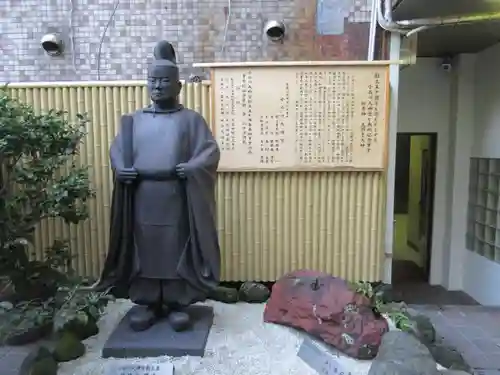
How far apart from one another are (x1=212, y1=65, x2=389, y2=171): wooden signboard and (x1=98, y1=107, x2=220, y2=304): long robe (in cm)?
135

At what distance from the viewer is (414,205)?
8.50 m

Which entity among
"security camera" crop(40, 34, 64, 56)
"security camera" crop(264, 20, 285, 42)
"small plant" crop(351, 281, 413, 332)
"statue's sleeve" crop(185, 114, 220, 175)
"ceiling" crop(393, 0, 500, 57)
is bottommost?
"small plant" crop(351, 281, 413, 332)

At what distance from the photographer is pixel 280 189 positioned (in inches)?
202

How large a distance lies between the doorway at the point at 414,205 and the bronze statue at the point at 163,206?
15.7 ft

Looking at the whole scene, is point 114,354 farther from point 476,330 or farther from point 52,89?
point 476,330

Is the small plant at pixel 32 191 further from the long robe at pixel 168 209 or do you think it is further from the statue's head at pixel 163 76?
the statue's head at pixel 163 76

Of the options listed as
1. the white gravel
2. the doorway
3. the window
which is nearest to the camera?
the white gravel

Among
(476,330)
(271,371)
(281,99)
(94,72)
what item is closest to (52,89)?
(94,72)

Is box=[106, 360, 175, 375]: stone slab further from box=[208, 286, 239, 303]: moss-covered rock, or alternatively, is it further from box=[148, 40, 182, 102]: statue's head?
box=[148, 40, 182, 102]: statue's head

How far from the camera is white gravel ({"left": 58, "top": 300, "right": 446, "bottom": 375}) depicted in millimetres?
3234

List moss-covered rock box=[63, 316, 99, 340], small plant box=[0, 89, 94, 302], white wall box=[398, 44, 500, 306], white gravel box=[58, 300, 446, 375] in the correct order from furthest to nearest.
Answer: white wall box=[398, 44, 500, 306]
small plant box=[0, 89, 94, 302]
moss-covered rock box=[63, 316, 99, 340]
white gravel box=[58, 300, 446, 375]

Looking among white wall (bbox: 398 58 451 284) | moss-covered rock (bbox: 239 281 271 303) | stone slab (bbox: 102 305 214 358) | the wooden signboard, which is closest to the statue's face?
the wooden signboard

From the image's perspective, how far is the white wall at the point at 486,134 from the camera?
6262 mm

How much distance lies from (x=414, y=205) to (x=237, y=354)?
236 inches
